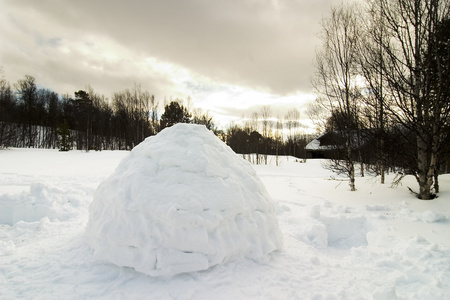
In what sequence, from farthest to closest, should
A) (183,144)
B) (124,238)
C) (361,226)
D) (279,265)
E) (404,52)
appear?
(404,52), (361,226), (183,144), (279,265), (124,238)

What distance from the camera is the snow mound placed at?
9.52ft

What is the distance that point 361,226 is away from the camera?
5500 millimetres

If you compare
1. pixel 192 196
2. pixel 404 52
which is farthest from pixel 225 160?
pixel 404 52

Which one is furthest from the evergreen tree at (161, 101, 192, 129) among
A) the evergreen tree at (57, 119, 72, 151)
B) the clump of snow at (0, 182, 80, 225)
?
the clump of snow at (0, 182, 80, 225)

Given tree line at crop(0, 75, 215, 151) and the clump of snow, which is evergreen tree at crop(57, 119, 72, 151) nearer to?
tree line at crop(0, 75, 215, 151)

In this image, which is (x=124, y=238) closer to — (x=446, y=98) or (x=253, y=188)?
(x=253, y=188)

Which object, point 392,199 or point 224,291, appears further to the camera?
point 392,199

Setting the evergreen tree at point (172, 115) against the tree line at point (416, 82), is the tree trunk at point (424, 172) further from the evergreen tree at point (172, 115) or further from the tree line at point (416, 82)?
the evergreen tree at point (172, 115)

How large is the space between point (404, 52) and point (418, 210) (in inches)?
182

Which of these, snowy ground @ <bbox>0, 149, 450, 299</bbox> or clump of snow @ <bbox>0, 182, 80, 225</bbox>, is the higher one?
clump of snow @ <bbox>0, 182, 80, 225</bbox>

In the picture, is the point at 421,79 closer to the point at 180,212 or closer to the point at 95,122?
the point at 180,212

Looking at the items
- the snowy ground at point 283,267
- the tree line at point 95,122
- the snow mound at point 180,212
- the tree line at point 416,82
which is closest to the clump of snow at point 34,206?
the snowy ground at point 283,267

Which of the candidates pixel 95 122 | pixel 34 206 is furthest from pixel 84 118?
pixel 34 206

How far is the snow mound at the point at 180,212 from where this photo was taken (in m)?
2.90
